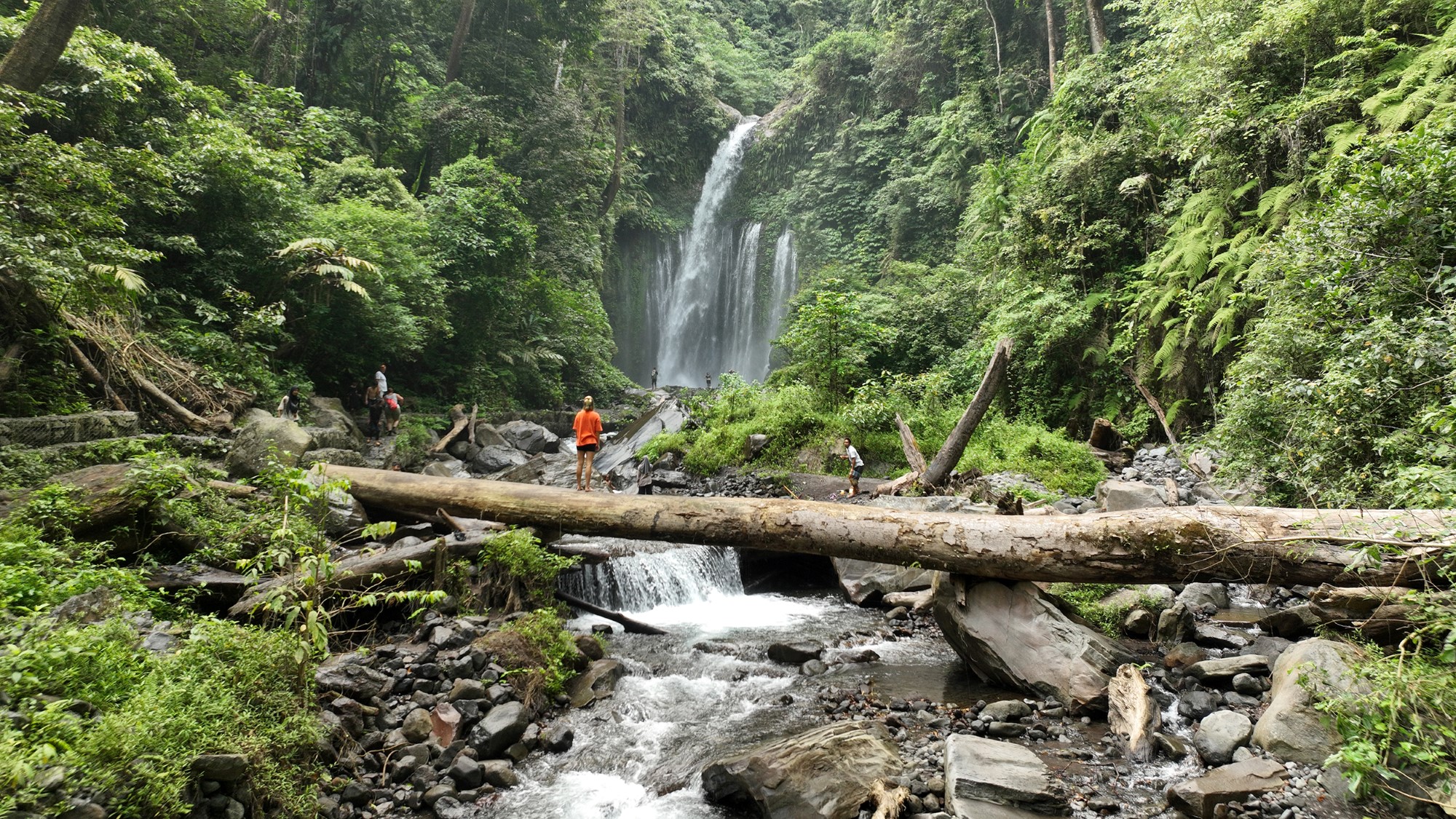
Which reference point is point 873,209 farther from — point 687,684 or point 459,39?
point 687,684

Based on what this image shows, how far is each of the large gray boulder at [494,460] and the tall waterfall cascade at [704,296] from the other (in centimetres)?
1717

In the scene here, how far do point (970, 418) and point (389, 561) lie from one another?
8.23m

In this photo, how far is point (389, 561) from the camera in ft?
21.0

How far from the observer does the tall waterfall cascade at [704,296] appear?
32.7 metres

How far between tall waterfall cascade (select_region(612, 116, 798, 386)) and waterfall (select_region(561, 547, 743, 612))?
2232 centimetres

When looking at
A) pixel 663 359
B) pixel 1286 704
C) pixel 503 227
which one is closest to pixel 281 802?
pixel 1286 704

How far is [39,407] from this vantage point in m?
8.30

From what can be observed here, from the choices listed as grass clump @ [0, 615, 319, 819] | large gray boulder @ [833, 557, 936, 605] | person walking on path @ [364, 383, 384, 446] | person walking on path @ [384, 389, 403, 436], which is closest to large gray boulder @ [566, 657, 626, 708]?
grass clump @ [0, 615, 319, 819]

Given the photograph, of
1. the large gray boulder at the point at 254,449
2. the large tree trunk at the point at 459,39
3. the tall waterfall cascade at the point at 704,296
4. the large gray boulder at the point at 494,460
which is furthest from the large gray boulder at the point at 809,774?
the tall waterfall cascade at the point at 704,296

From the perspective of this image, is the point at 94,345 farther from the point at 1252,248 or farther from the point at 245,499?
the point at 1252,248

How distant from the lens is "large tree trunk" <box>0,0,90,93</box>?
8.34 m

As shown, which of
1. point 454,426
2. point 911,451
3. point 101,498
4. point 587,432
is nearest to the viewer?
point 101,498

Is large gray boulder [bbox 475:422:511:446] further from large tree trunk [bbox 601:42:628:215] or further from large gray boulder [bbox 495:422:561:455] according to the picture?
large tree trunk [bbox 601:42:628:215]

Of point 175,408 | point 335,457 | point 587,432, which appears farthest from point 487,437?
A: point 587,432
